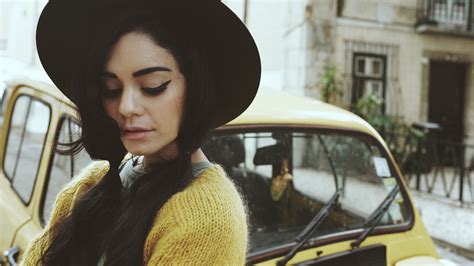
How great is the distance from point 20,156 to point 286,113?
5.63 ft

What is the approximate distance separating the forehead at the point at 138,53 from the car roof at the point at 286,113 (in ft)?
2.90

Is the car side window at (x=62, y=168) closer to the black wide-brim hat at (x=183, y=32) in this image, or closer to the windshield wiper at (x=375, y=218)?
the black wide-brim hat at (x=183, y=32)

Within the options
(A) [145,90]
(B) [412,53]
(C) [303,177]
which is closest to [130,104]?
(A) [145,90]

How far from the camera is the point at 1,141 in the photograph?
9.83 feet

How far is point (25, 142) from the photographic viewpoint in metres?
2.72

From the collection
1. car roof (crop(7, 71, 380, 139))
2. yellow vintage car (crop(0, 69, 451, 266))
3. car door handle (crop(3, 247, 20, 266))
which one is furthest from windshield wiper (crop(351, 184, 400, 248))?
car door handle (crop(3, 247, 20, 266))

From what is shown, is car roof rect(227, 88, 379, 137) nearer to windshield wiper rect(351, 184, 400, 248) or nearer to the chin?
windshield wiper rect(351, 184, 400, 248)

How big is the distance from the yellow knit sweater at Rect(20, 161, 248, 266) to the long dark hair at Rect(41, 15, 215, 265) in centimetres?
4

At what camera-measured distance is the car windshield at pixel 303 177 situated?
80.0 inches

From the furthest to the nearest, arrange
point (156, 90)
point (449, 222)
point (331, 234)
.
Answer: point (449, 222)
point (331, 234)
point (156, 90)

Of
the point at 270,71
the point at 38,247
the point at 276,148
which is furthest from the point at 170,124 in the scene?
the point at 270,71

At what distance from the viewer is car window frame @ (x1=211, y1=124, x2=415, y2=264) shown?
1.82 meters

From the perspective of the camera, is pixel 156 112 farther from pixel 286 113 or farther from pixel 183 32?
pixel 286 113

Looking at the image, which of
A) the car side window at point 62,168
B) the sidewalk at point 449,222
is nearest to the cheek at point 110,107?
the car side window at point 62,168
